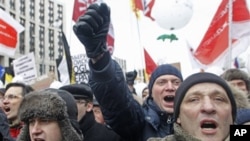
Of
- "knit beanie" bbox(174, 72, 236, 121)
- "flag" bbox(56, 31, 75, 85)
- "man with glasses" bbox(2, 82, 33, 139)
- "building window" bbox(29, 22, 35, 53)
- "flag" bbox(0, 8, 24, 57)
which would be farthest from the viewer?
"building window" bbox(29, 22, 35, 53)

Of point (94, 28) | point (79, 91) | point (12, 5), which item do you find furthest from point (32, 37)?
point (94, 28)

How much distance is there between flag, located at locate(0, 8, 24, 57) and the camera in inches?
265

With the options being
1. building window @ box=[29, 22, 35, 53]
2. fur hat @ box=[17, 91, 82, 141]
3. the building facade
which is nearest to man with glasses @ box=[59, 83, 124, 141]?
fur hat @ box=[17, 91, 82, 141]

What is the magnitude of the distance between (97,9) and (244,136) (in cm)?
105

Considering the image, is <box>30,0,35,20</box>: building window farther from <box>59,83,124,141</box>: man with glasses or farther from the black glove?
the black glove

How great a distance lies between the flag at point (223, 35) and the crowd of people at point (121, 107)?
3499 millimetres

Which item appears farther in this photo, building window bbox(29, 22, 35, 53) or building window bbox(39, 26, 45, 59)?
building window bbox(39, 26, 45, 59)

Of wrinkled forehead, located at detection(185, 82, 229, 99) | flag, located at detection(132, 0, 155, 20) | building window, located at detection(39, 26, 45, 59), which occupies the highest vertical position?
building window, located at detection(39, 26, 45, 59)

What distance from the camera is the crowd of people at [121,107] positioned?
239cm

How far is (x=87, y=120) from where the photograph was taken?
3846mm

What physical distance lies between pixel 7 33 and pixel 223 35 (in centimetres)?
327

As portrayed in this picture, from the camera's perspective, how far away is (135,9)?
9617 millimetres

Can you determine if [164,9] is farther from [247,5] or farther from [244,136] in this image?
[244,136]

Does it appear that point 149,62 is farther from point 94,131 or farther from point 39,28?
point 39,28
